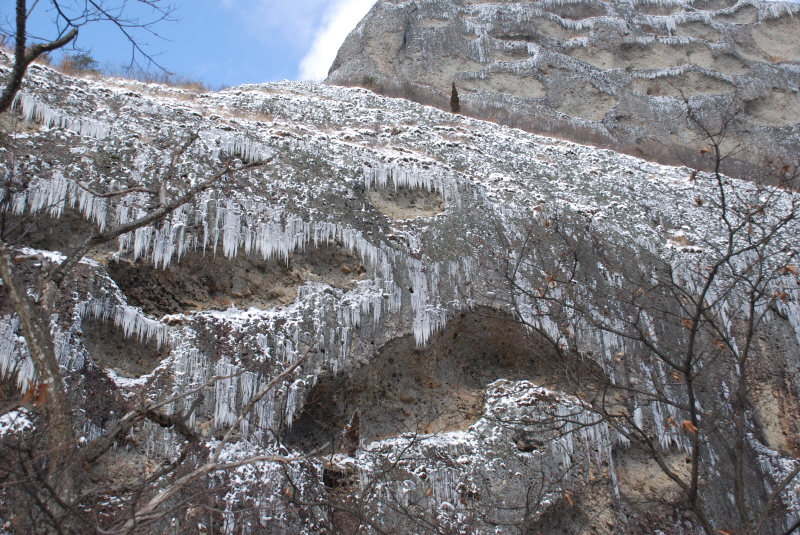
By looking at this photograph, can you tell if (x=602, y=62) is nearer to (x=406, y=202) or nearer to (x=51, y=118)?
(x=406, y=202)

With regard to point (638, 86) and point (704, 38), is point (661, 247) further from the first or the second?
point (704, 38)

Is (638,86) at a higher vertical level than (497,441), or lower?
higher

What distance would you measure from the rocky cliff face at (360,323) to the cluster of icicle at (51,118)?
0.11 feet

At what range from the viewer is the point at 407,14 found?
28609mm

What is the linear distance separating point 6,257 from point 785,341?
13.6m

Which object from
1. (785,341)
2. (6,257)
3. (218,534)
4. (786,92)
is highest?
(786,92)

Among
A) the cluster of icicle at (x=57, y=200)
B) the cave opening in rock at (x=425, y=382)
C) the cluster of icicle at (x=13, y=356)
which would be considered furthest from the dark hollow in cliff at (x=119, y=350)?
the cave opening in rock at (x=425, y=382)

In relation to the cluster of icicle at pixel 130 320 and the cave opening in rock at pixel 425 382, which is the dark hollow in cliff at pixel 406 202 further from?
the cluster of icicle at pixel 130 320

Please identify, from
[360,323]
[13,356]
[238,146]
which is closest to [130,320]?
[13,356]

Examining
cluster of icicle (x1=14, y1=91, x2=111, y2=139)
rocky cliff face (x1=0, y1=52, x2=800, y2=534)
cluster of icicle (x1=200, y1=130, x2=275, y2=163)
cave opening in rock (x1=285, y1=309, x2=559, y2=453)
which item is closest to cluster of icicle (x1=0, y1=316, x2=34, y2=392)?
rocky cliff face (x1=0, y1=52, x2=800, y2=534)

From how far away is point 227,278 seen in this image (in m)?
10.2

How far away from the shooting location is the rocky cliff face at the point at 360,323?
8547 millimetres

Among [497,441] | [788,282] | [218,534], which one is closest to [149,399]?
[218,534]

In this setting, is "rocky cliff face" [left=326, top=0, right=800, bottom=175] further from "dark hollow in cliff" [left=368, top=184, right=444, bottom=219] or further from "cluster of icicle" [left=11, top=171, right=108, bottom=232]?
"cluster of icicle" [left=11, top=171, right=108, bottom=232]
